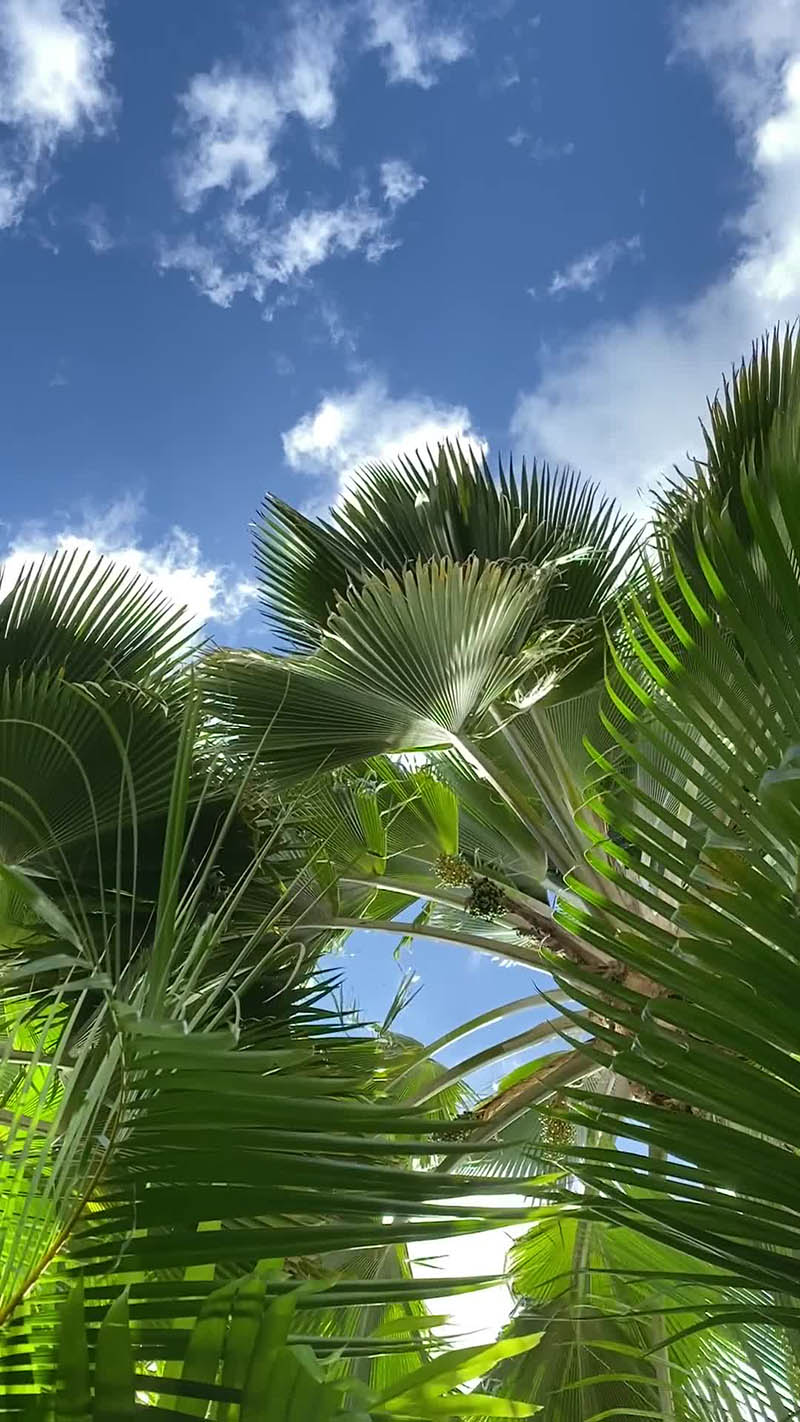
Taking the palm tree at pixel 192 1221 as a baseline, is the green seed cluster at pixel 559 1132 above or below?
above

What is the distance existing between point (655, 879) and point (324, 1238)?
0.45 meters

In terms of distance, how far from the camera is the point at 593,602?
9.50 feet

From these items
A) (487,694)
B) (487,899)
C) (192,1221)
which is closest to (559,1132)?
(487,899)

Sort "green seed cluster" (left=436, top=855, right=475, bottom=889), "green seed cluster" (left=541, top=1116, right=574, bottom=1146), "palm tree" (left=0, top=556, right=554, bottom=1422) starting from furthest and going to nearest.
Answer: "green seed cluster" (left=436, top=855, right=475, bottom=889)
"green seed cluster" (left=541, top=1116, right=574, bottom=1146)
"palm tree" (left=0, top=556, right=554, bottom=1422)

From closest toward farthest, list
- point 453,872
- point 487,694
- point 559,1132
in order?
point 487,694 → point 559,1132 → point 453,872

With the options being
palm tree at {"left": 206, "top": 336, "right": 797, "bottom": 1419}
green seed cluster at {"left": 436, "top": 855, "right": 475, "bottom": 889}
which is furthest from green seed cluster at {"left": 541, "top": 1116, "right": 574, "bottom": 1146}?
green seed cluster at {"left": 436, "top": 855, "right": 475, "bottom": 889}

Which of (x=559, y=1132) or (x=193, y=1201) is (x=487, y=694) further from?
(x=193, y=1201)

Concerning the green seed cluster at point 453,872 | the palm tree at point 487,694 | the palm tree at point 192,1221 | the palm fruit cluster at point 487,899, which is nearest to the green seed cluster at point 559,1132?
the palm tree at point 487,694

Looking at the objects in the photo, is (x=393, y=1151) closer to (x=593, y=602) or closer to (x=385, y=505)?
(x=593, y=602)

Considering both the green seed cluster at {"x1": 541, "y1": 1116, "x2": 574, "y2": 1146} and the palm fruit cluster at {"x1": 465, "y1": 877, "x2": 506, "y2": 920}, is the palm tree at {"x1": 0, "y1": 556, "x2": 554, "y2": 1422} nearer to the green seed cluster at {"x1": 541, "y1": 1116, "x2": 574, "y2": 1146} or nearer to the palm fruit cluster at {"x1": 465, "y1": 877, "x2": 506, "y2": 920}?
the palm fruit cluster at {"x1": 465, "y1": 877, "x2": 506, "y2": 920}

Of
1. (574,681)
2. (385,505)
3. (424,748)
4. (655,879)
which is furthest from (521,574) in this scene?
(655,879)

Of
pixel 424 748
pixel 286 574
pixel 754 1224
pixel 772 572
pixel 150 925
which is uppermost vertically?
pixel 286 574

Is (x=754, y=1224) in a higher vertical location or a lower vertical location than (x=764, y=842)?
lower

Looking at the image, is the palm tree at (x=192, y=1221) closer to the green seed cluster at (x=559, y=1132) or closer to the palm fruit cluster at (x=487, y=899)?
the palm fruit cluster at (x=487, y=899)
